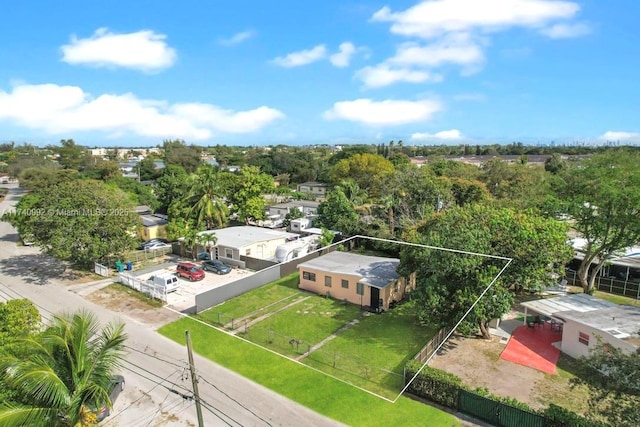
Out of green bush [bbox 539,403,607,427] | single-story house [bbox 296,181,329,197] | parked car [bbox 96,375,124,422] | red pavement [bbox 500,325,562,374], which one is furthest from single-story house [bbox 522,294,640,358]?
single-story house [bbox 296,181,329,197]

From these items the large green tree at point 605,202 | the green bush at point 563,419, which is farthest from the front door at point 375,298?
the large green tree at point 605,202

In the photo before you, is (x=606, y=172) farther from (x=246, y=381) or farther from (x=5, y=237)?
(x=5, y=237)

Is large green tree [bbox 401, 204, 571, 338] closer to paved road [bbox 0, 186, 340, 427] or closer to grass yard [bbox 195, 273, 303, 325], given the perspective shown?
paved road [bbox 0, 186, 340, 427]

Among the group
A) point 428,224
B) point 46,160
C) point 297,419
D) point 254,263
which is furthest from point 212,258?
point 46,160

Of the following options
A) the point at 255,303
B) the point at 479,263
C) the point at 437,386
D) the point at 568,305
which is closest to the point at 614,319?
the point at 568,305

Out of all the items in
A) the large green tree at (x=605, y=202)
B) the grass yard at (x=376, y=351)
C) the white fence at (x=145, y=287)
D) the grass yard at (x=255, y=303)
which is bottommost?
the grass yard at (x=376, y=351)

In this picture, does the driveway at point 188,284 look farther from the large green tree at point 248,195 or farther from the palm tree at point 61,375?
the palm tree at point 61,375
